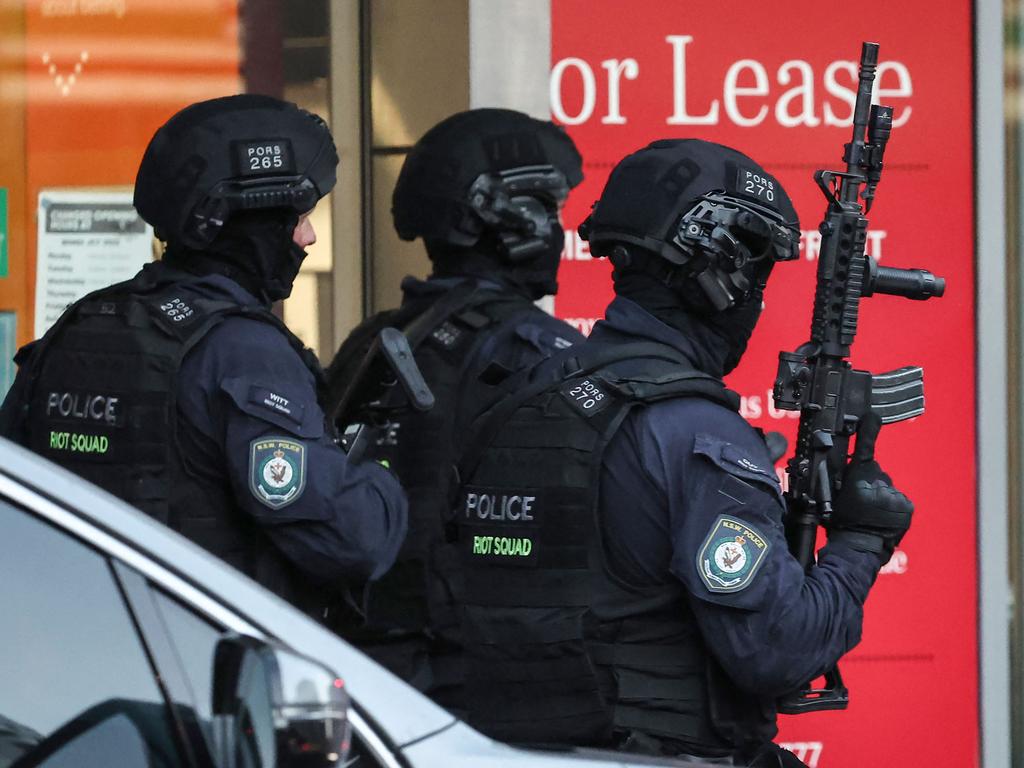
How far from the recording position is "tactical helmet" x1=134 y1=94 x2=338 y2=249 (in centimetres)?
375

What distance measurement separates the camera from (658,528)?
10.1 feet

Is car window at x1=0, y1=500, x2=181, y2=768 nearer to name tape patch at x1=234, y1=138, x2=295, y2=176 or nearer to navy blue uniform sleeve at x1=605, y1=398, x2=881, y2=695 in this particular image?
navy blue uniform sleeve at x1=605, y1=398, x2=881, y2=695

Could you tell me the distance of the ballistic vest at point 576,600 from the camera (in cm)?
→ 311

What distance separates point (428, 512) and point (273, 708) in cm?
257

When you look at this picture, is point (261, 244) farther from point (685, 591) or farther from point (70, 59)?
point (70, 59)

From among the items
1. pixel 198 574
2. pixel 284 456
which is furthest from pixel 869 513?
pixel 198 574

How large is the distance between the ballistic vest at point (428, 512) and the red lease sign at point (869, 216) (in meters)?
1.27

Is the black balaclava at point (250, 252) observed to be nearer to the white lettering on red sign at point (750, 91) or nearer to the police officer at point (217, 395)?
the police officer at point (217, 395)

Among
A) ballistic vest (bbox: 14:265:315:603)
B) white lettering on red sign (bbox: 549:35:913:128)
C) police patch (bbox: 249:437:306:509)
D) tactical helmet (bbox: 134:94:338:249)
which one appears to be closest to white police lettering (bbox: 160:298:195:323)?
ballistic vest (bbox: 14:265:315:603)

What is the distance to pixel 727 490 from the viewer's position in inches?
118

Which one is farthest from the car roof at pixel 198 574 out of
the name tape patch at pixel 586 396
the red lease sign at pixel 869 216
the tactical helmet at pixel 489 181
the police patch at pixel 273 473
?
the red lease sign at pixel 869 216

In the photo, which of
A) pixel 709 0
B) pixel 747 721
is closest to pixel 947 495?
pixel 709 0

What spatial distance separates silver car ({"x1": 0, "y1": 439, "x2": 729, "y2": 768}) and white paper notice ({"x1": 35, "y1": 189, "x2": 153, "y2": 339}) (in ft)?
13.3

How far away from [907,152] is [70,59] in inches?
111
